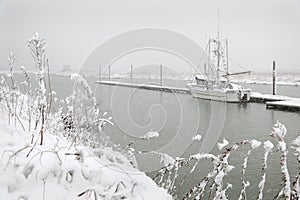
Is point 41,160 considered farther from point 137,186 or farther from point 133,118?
point 133,118

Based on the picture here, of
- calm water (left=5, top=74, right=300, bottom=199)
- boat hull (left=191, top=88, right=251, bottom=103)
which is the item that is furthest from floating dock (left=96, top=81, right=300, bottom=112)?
calm water (left=5, top=74, right=300, bottom=199)

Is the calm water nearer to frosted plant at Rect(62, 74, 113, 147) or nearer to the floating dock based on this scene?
frosted plant at Rect(62, 74, 113, 147)

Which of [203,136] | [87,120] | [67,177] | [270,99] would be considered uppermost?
[87,120]

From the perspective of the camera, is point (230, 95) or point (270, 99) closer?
point (270, 99)

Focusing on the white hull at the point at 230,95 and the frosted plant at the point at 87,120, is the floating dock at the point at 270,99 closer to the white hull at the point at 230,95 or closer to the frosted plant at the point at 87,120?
the white hull at the point at 230,95

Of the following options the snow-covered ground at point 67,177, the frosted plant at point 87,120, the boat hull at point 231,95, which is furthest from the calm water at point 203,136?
Result: the boat hull at point 231,95

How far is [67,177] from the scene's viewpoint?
1828mm

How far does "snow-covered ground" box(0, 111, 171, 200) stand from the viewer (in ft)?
5.62

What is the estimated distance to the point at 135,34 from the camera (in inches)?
188

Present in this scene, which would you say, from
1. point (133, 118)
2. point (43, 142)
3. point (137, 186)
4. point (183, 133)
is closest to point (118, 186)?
point (137, 186)

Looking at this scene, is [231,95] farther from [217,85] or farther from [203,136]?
[203,136]

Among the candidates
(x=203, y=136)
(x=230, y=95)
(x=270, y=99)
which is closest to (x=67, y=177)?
(x=203, y=136)

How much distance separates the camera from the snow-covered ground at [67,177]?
5.62ft

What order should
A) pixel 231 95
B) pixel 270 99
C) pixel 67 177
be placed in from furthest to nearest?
pixel 231 95 → pixel 270 99 → pixel 67 177
